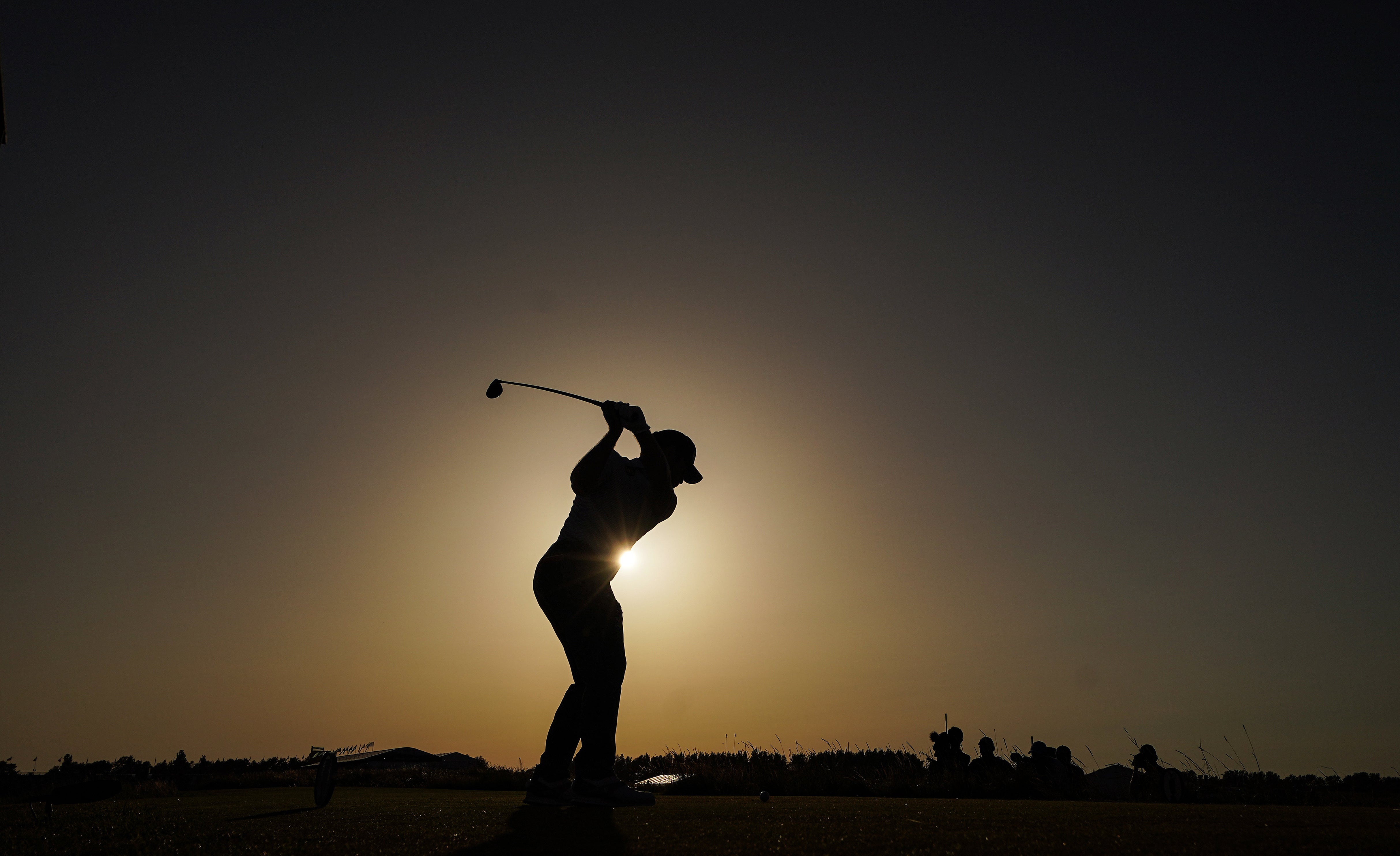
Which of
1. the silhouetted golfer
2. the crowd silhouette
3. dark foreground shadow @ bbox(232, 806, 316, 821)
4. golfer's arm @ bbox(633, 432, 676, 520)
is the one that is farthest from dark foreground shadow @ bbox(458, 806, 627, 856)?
the crowd silhouette

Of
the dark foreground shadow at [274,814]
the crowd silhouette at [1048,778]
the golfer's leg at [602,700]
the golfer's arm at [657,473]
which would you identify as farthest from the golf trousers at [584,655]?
the crowd silhouette at [1048,778]

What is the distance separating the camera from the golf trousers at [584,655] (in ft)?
16.6

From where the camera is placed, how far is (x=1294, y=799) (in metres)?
6.86

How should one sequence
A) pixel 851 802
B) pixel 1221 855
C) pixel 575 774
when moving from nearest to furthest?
1. pixel 1221 855
2. pixel 575 774
3. pixel 851 802

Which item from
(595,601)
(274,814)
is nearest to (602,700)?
(595,601)

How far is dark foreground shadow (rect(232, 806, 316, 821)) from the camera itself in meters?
4.66

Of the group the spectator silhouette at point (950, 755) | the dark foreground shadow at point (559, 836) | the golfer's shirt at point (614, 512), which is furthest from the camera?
the spectator silhouette at point (950, 755)

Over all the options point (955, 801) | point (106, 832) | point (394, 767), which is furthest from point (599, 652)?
point (394, 767)

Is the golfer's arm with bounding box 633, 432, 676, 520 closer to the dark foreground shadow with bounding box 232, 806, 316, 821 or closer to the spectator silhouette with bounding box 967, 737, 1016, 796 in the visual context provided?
the dark foreground shadow with bounding box 232, 806, 316, 821

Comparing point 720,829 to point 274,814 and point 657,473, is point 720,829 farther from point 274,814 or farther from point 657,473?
point 274,814

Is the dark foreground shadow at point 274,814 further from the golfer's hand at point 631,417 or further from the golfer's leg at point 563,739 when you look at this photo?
the golfer's hand at point 631,417

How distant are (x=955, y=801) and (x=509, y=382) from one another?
474 centimetres

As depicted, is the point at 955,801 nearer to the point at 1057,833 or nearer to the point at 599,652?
the point at 1057,833

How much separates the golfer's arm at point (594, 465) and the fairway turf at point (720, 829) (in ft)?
6.51
